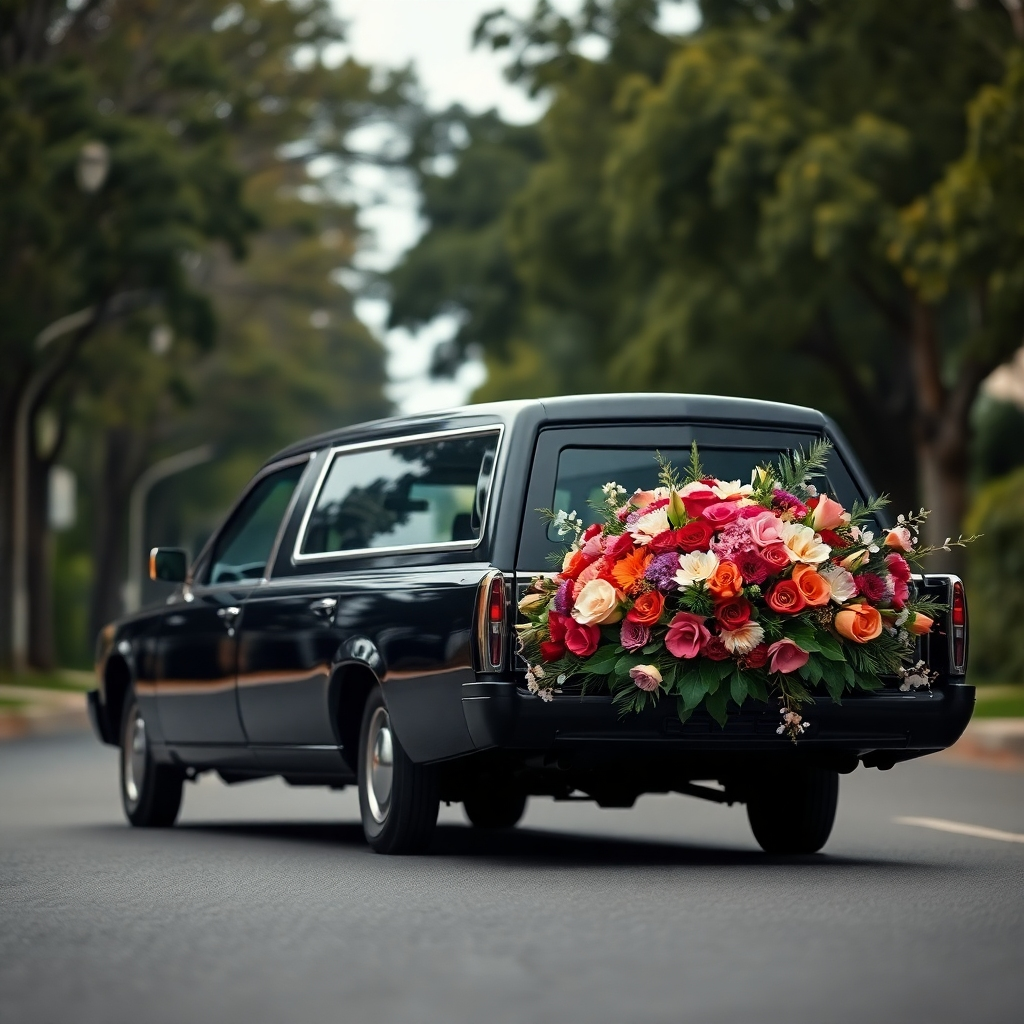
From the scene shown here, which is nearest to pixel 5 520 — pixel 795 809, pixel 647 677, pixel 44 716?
pixel 44 716

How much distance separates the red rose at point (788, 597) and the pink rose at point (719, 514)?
13.0 inches

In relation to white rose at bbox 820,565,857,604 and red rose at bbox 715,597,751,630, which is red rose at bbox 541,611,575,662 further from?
white rose at bbox 820,565,857,604

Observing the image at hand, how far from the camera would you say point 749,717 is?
9.90 meters

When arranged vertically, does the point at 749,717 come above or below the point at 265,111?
below

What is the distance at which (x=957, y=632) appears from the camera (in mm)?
10406

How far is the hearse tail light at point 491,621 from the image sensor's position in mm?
9734

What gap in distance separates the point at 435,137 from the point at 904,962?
40.4 metres

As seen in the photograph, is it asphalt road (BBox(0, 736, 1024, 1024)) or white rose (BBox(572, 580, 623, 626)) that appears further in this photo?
white rose (BBox(572, 580, 623, 626))

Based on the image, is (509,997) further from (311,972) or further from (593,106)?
(593,106)

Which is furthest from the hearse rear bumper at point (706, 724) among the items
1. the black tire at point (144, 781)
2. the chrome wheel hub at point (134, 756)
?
the chrome wheel hub at point (134, 756)

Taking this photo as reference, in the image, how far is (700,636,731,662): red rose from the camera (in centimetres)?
984

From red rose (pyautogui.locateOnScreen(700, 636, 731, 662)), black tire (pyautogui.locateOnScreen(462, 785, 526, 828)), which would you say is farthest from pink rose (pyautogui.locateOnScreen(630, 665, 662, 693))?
black tire (pyautogui.locateOnScreen(462, 785, 526, 828))

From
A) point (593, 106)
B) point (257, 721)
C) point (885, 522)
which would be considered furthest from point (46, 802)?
point (593, 106)

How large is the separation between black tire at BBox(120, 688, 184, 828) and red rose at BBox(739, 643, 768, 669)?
4.24 metres
